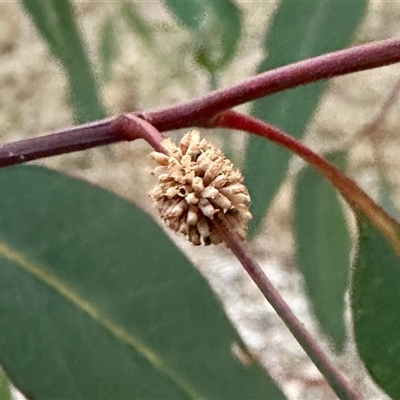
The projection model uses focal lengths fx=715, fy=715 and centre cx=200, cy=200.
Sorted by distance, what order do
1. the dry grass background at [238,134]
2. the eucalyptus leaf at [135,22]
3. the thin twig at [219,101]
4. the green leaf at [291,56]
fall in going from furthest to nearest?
the dry grass background at [238,134] → the eucalyptus leaf at [135,22] → the green leaf at [291,56] → the thin twig at [219,101]

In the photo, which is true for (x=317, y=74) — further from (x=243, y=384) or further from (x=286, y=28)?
(x=286, y=28)

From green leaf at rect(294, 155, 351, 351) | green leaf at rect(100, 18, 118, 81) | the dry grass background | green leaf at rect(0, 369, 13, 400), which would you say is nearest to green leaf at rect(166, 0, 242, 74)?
green leaf at rect(294, 155, 351, 351)

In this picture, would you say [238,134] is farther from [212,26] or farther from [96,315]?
[96,315]

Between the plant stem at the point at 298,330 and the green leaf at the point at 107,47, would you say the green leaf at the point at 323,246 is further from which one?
the green leaf at the point at 107,47

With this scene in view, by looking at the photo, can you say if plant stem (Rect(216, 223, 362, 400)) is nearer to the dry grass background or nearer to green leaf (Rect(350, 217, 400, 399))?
green leaf (Rect(350, 217, 400, 399))

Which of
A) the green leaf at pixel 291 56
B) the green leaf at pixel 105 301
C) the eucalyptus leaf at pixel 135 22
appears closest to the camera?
the green leaf at pixel 105 301

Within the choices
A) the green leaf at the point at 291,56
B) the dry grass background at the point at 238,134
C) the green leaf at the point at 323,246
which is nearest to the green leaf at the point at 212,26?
the green leaf at the point at 291,56
